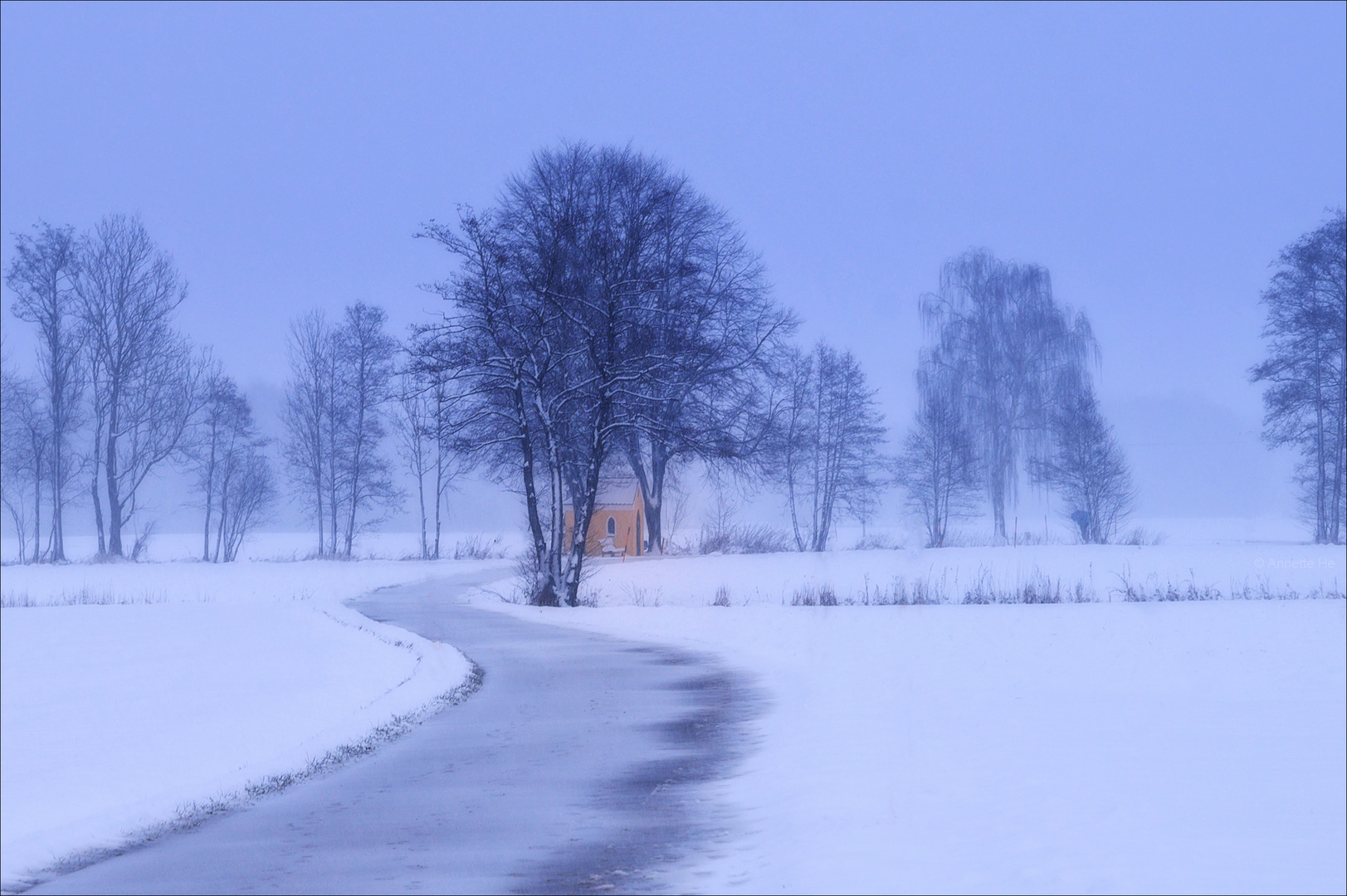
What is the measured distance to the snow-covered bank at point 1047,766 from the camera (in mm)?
5797

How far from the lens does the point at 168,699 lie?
13164 mm

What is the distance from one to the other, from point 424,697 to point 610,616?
10.6 meters

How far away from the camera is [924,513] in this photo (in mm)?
53844

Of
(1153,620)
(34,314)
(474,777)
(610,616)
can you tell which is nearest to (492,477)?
(610,616)

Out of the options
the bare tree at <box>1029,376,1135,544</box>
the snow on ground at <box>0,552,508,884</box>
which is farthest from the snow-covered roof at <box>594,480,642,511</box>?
the snow on ground at <box>0,552,508,884</box>

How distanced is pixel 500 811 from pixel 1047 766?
144 inches

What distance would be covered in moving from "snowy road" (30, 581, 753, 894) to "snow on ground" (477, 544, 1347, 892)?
52 centimetres

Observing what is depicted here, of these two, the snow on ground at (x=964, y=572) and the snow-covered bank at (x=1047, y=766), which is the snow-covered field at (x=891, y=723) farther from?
the snow on ground at (x=964, y=572)

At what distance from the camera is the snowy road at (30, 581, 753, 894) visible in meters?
6.23

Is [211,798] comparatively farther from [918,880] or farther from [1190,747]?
[1190,747]

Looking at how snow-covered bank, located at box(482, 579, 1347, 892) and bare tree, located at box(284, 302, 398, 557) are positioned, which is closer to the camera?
snow-covered bank, located at box(482, 579, 1347, 892)

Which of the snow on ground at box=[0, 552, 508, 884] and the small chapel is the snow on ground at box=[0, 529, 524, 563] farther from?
the snow on ground at box=[0, 552, 508, 884]

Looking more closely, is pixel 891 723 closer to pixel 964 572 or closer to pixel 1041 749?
pixel 1041 749

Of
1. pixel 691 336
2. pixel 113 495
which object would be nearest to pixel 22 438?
pixel 113 495
